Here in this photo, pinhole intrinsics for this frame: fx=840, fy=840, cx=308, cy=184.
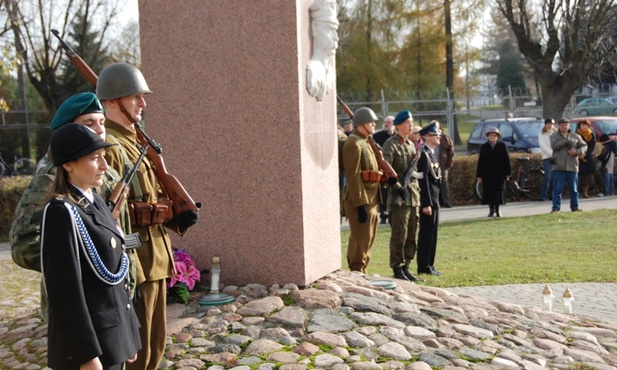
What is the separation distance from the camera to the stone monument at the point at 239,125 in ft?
22.3

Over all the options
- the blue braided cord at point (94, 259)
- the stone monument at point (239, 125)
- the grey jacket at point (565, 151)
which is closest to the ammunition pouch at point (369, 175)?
the stone monument at point (239, 125)

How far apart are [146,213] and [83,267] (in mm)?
1342

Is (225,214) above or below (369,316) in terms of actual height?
above

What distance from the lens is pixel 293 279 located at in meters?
6.84

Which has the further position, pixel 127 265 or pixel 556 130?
pixel 556 130

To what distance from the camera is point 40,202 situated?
4.01m

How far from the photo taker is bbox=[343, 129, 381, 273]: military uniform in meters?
8.49

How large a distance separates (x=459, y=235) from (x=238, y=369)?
9380 millimetres

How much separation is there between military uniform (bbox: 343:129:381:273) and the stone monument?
1.38 metres

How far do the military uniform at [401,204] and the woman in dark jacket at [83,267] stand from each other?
19.4 ft

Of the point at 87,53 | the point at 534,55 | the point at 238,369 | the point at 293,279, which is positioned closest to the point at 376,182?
the point at 293,279

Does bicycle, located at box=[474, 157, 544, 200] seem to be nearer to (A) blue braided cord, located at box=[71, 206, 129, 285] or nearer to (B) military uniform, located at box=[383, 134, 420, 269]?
(B) military uniform, located at box=[383, 134, 420, 269]

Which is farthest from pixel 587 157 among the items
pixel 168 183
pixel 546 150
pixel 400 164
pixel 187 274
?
pixel 168 183

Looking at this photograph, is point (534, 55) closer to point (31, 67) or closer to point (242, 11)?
point (31, 67)
